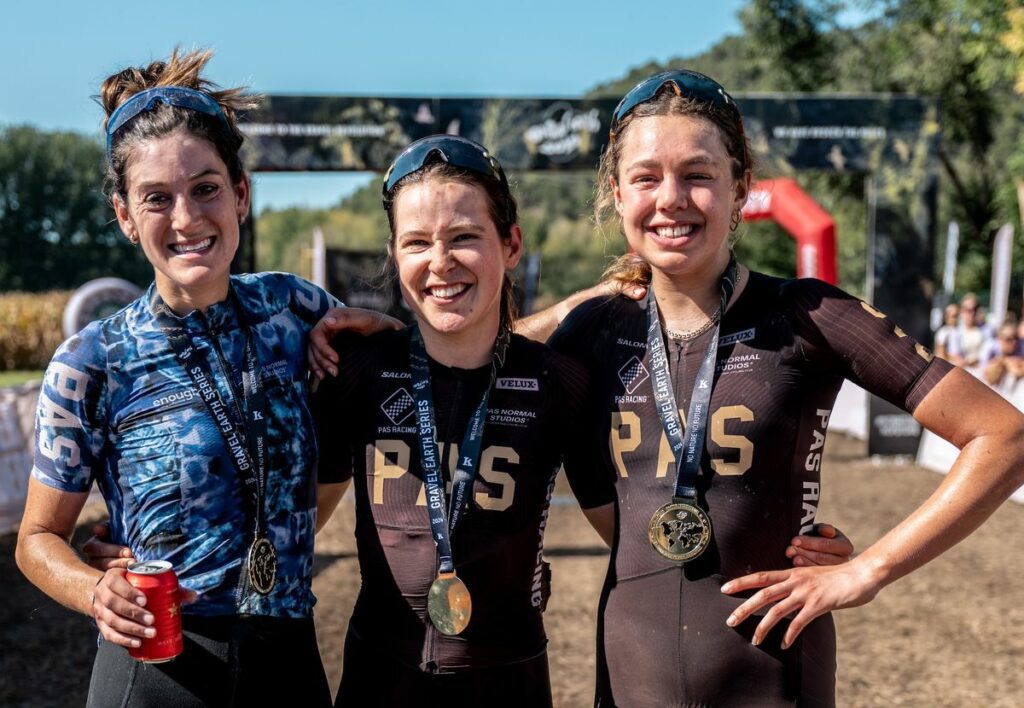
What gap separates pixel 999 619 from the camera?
21.6ft

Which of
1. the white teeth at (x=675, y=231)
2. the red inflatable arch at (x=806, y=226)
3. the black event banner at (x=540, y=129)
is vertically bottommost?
the white teeth at (x=675, y=231)

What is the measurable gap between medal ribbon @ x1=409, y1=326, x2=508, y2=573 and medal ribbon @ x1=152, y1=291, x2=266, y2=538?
1.32ft

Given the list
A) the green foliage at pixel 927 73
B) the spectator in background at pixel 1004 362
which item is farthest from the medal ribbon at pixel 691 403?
the green foliage at pixel 927 73

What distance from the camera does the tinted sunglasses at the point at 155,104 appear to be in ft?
7.89

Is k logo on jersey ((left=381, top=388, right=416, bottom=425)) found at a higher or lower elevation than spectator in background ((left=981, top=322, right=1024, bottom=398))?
lower

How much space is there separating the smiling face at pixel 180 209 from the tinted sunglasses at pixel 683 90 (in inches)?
42.6

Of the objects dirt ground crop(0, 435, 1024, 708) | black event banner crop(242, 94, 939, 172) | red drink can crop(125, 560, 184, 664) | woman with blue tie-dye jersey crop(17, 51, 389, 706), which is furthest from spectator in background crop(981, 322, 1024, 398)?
red drink can crop(125, 560, 184, 664)

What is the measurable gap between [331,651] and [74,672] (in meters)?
1.53

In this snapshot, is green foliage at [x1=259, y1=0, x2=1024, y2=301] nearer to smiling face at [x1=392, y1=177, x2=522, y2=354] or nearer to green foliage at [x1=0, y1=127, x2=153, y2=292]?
smiling face at [x1=392, y1=177, x2=522, y2=354]

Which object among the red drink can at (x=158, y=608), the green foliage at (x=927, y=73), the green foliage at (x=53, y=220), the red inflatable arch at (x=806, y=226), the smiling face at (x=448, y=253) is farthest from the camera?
the green foliage at (x=53, y=220)

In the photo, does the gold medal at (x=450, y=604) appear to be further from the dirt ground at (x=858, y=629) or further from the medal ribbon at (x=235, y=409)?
the dirt ground at (x=858, y=629)

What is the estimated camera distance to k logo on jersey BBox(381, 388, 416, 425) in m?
2.51

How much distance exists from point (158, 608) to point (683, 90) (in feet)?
5.77

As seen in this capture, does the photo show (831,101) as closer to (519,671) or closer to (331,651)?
(331,651)
